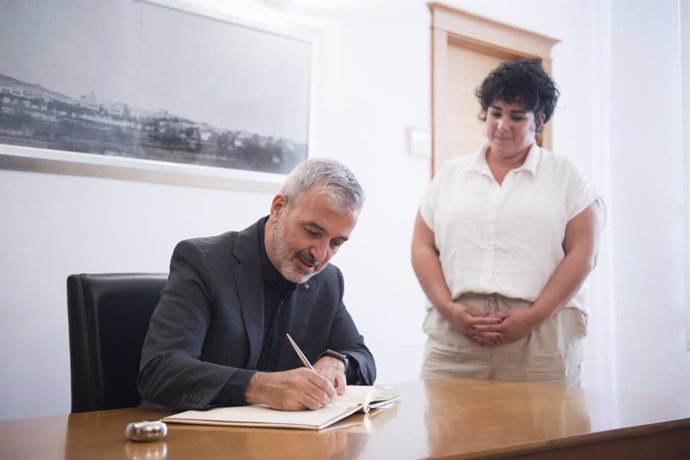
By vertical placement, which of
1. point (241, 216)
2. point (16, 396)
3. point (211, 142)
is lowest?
point (16, 396)

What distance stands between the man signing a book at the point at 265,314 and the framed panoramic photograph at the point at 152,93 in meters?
0.92

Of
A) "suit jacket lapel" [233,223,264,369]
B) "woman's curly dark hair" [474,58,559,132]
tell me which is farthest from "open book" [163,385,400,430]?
"woman's curly dark hair" [474,58,559,132]

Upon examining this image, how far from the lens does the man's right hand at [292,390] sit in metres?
1.42

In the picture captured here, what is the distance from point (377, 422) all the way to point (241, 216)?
1662 mm

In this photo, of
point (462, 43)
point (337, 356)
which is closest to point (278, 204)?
point (337, 356)

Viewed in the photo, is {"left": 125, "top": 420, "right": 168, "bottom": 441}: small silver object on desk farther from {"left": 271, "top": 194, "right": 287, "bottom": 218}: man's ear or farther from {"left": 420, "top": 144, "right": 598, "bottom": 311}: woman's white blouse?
{"left": 420, "top": 144, "right": 598, "bottom": 311}: woman's white blouse

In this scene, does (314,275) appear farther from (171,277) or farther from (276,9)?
(276,9)

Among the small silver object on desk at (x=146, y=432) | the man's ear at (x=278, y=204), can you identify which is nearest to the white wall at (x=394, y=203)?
the man's ear at (x=278, y=204)

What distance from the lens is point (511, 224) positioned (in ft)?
7.64

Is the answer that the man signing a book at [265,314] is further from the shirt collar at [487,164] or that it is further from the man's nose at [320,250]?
the shirt collar at [487,164]

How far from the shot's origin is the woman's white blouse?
229 centimetres

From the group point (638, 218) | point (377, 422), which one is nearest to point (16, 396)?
point (377, 422)

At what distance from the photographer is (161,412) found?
151 cm

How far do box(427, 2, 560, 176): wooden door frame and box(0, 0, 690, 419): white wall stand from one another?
0.06 m
